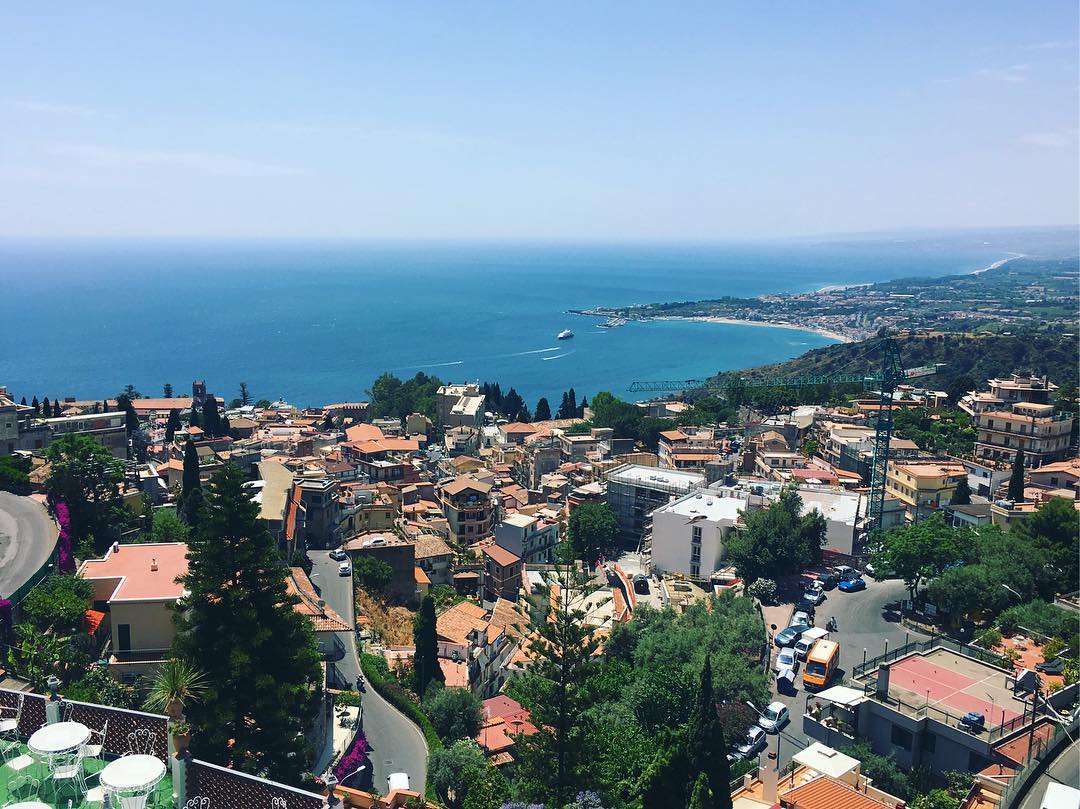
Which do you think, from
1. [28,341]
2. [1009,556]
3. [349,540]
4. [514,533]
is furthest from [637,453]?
[28,341]

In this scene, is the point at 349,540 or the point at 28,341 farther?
the point at 28,341

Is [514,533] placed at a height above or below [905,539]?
below

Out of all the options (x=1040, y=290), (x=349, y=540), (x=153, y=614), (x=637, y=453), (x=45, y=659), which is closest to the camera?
(x=45, y=659)

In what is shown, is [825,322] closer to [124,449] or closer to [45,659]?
[124,449]

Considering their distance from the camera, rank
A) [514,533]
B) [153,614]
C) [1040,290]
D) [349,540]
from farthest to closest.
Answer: [1040,290], [514,533], [349,540], [153,614]

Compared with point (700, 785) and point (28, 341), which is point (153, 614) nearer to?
point (700, 785)

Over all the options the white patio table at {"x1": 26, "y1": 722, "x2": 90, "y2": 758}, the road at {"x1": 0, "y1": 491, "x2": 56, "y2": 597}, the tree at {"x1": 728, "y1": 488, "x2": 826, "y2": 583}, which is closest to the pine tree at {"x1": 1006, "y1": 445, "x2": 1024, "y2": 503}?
the tree at {"x1": 728, "y1": 488, "x2": 826, "y2": 583}

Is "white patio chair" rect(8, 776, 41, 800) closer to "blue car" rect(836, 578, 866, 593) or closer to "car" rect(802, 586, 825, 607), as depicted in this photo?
"car" rect(802, 586, 825, 607)
